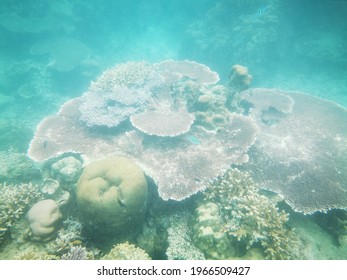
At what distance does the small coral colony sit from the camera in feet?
13.3

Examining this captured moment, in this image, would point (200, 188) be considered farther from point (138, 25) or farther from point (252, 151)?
point (138, 25)

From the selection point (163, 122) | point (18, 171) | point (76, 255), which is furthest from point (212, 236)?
point (18, 171)

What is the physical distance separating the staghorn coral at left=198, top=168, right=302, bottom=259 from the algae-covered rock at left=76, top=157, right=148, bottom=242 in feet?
4.81

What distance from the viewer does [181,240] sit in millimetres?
4344

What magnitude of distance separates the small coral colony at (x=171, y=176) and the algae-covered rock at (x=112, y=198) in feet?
0.06

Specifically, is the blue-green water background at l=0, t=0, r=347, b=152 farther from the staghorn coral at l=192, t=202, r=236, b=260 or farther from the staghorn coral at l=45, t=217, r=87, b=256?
the staghorn coral at l=192, t=202, r=236, b=260

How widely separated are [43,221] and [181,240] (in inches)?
96.2

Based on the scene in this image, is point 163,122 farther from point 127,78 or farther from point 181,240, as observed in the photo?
point 181,240

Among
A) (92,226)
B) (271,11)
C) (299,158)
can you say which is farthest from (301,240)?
(271,11)

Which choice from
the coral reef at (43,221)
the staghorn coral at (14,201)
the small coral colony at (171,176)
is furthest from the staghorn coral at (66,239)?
the staghorn coral at (14,201)

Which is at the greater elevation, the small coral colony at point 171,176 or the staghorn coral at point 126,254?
the small coral colony at point 171,176

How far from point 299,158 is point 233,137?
1.67m

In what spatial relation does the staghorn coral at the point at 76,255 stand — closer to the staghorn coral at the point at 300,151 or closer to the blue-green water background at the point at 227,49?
the staghorn coral at the point at 300,151

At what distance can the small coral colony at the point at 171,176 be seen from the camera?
405cm
